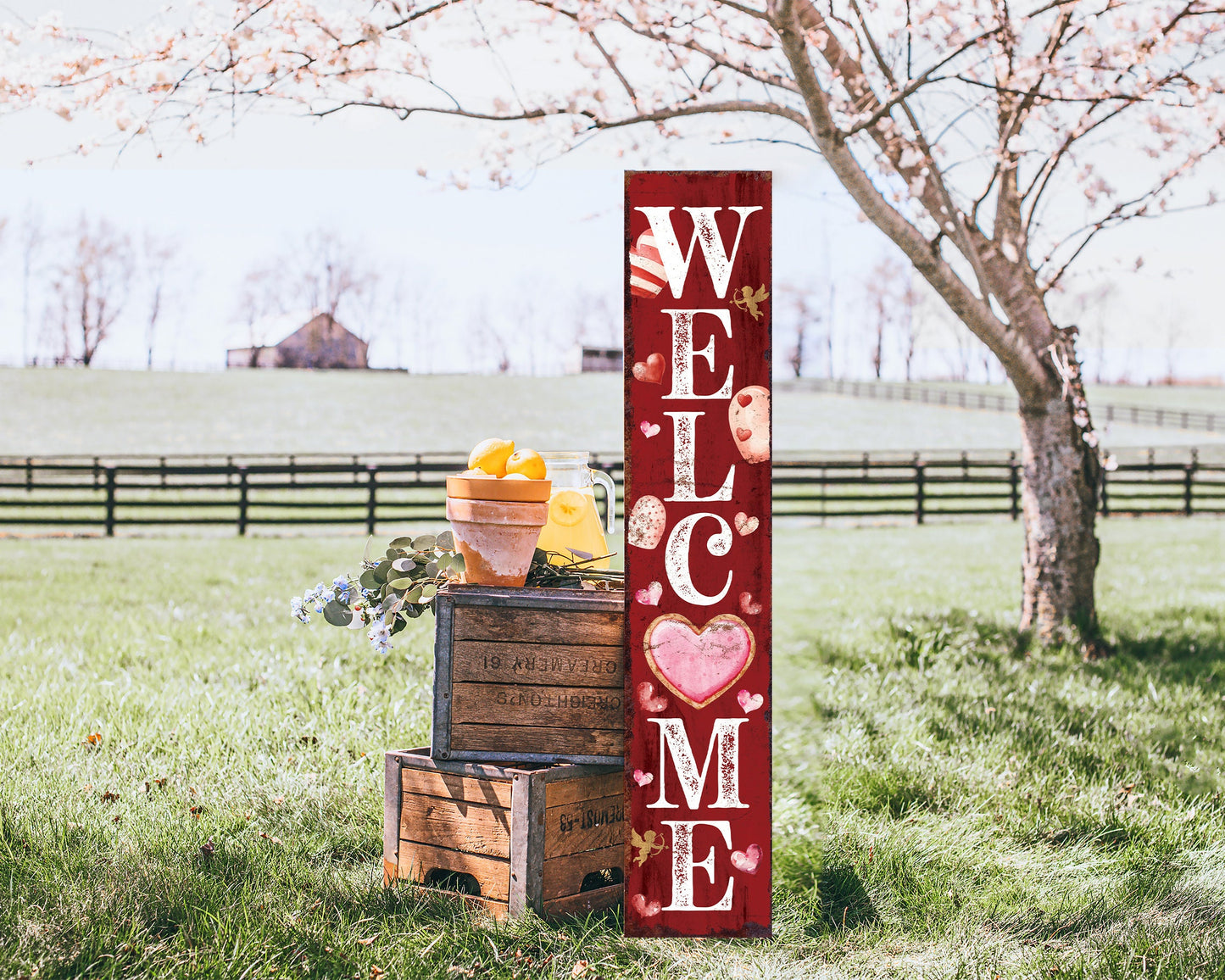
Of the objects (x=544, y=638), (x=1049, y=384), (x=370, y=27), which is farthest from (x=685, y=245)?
(x=1049, y=384)

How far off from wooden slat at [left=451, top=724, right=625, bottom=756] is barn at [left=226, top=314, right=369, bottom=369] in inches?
1958

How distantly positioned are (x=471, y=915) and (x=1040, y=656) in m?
4.44

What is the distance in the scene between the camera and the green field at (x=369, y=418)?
3008 centimetres

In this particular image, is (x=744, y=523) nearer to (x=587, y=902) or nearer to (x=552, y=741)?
(x=552, y=741)

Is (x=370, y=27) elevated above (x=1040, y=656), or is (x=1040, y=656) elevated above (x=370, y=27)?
(x=370, y=27)

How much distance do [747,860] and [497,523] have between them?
46.3 inches

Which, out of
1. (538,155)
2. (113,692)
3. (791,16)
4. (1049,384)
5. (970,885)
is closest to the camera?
(970,885)

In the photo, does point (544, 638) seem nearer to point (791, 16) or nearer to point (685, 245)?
point (685, 245)

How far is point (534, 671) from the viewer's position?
268cm

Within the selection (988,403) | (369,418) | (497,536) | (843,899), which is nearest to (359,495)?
(369,418)

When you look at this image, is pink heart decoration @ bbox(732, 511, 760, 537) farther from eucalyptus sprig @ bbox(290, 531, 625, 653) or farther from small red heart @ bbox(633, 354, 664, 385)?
eucalyptus sprig @ bbox(290, 531, 625, 653)

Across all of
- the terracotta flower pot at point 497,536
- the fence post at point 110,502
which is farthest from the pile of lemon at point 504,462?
the fence post at point 110,502

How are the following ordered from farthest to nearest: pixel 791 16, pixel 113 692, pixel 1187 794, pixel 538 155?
1. pixel 538 155
2. pixel 113 692
3. pixel 791 16
4. pixel 1187 794

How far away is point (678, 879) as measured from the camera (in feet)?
8.57
